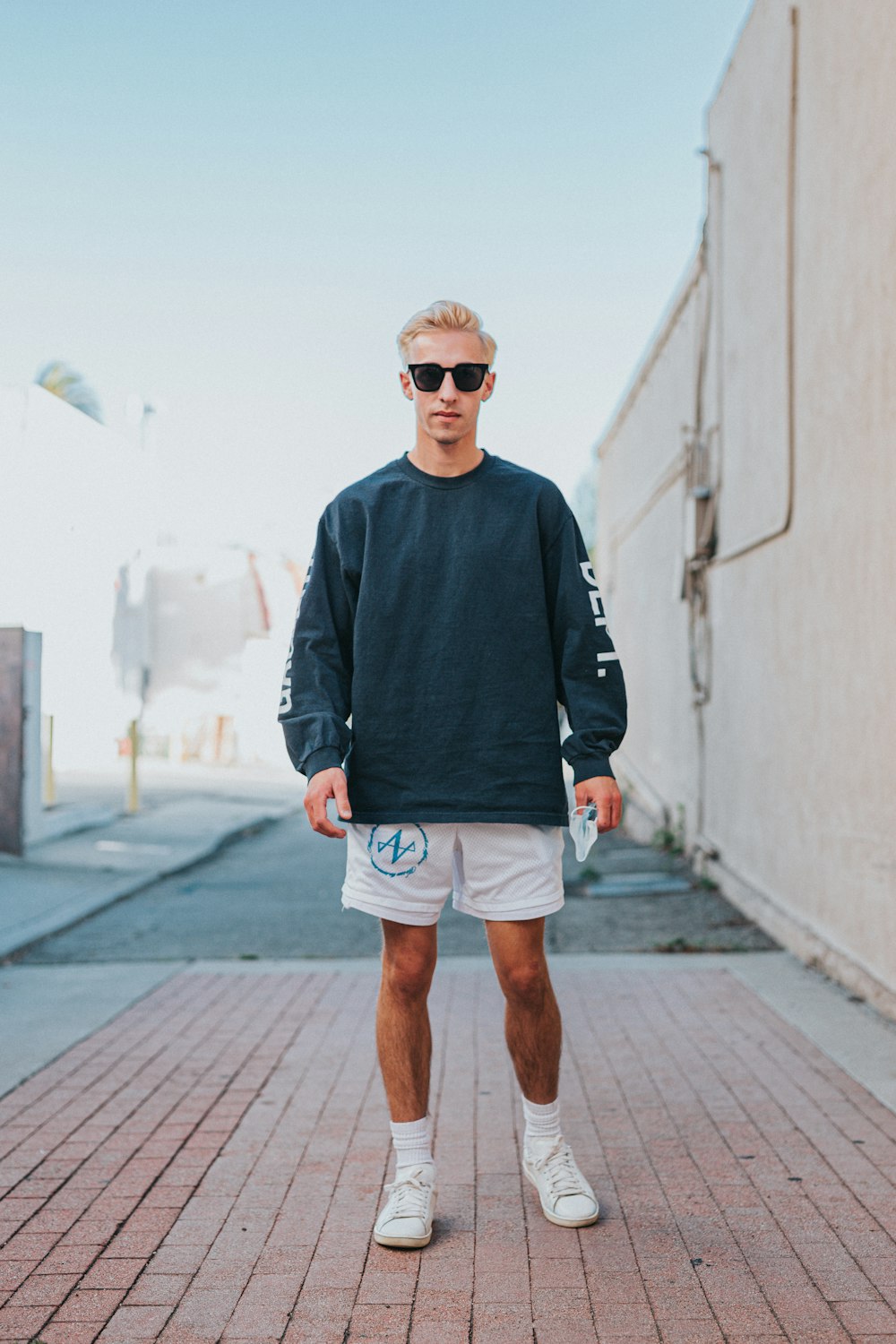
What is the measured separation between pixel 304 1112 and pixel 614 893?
4504mm

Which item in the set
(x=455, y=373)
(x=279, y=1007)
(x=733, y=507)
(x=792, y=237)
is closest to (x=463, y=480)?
(x=455, y=373)

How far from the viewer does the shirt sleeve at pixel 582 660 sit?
2984 mm

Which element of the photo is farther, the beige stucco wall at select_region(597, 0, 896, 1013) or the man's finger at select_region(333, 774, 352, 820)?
the beige stucco wall at select_region(597, 0, 896, 1013)

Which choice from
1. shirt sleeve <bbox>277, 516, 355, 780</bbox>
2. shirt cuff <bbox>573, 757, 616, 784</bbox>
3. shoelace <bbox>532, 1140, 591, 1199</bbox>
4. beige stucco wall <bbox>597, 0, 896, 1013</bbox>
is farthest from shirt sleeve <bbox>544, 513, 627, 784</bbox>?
beige stucco wall <bbox>597, 0, 896, 1013</bbox>

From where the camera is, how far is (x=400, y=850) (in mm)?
2971

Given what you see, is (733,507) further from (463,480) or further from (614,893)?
(463,480)

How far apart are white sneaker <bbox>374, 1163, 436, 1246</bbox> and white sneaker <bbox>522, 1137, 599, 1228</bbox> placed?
0.26 metres

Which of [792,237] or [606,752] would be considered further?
[792,237]

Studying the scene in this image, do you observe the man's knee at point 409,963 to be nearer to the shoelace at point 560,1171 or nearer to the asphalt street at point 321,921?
the shoelace at point 560,1171

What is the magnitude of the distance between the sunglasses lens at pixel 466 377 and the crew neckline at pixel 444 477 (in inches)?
7.0

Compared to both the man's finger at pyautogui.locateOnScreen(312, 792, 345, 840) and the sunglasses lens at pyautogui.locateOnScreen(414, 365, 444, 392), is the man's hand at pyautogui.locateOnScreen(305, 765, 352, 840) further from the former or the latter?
the sunglasses lens at pyautogui.locateOnScreen(414, 365, 444, 392)

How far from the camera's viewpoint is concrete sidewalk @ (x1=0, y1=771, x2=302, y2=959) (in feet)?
24.6

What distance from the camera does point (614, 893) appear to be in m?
8.18

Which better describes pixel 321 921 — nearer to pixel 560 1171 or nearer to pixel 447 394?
pixel 560 1171
